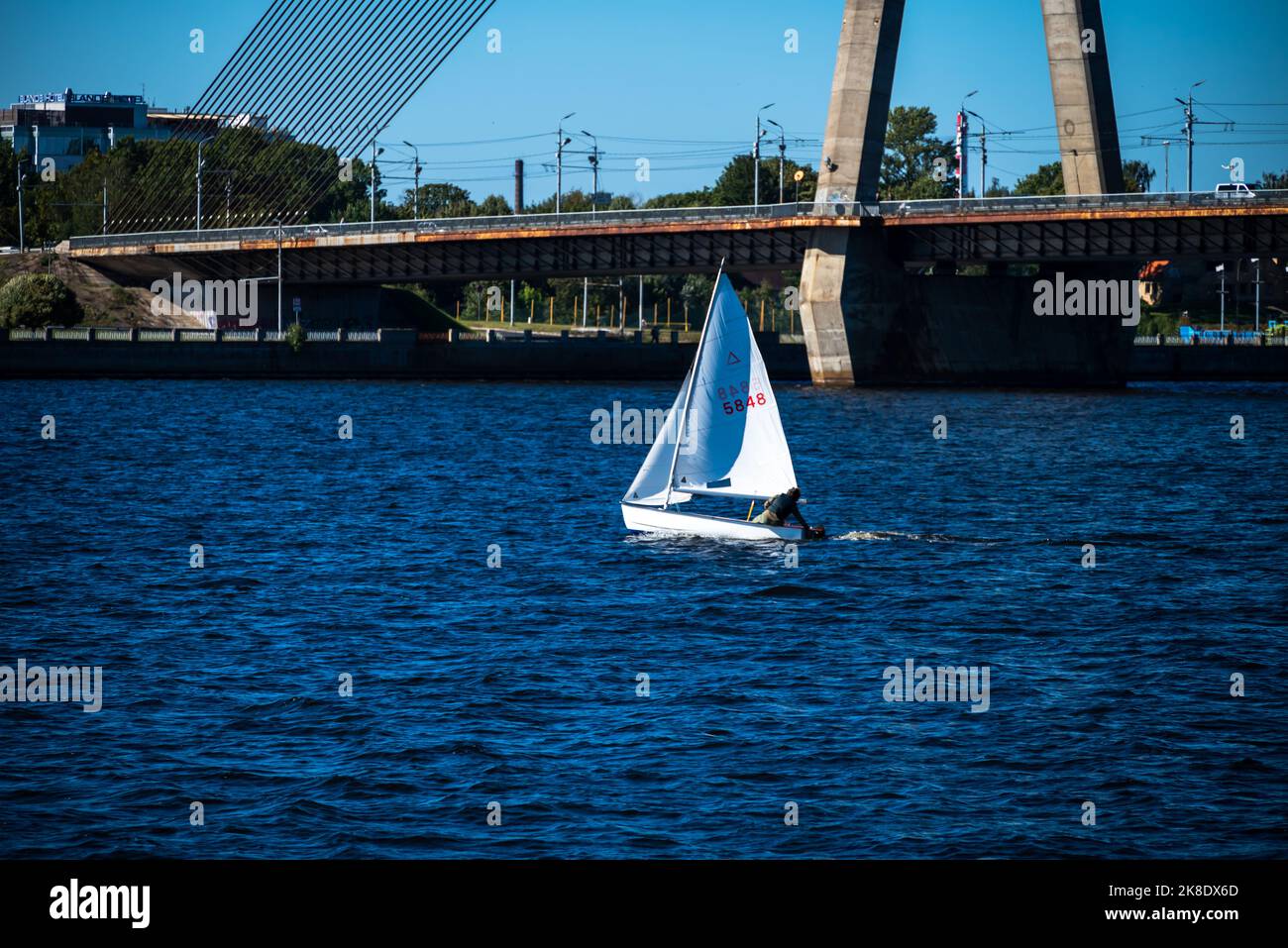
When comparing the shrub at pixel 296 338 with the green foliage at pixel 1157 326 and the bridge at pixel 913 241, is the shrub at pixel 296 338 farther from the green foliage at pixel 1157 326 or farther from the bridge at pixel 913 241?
the green foliage at pixel 1157 326

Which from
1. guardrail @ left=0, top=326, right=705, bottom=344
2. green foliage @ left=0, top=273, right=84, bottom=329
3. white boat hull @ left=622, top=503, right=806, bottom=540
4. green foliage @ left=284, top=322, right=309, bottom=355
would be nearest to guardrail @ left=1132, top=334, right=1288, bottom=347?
guardrail @ left=0, top=326, right=705, bottom=344

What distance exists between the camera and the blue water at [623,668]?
2127cm

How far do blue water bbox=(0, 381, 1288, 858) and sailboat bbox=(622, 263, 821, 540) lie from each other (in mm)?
1628

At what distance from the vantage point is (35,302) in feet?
454

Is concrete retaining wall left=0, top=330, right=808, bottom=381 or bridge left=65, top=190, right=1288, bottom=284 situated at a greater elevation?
bridge left=65, top=190, right=1288, bottom=284

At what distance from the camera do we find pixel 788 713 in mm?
27203

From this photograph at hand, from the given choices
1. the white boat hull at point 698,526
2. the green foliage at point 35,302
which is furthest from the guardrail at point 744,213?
the white boat hull at point 698,526

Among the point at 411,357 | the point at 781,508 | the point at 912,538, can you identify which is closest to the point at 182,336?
the point at 411,357

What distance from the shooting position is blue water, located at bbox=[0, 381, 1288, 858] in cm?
2127

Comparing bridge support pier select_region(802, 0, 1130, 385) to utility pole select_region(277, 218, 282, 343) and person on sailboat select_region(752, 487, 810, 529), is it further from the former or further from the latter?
person on sailboat select_region(752, 487, 810, 529)

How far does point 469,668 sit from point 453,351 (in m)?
120

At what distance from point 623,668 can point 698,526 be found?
17.8 m
